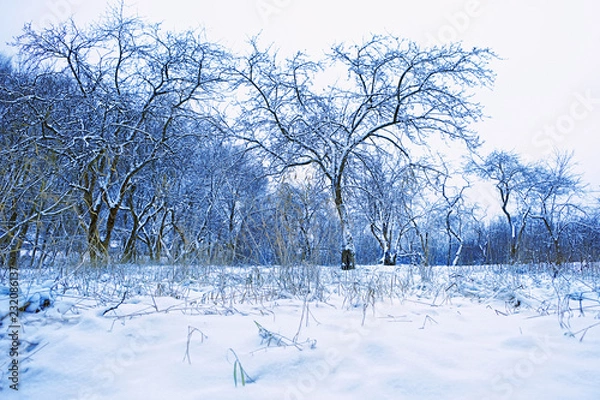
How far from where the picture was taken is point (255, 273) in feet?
15.0

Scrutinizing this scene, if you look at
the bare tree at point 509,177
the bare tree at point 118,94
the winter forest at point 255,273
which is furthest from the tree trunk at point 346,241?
the bare tree at point 509,177

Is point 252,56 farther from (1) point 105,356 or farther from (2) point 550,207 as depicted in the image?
(2) point 550,207

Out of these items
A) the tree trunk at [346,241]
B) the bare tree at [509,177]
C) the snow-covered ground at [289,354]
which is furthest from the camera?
the bare tree at [509,177]

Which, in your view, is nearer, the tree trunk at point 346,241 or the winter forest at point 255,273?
the winter forest at point 255,273

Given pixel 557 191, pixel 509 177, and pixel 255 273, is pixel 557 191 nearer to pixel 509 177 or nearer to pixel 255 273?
pixel 509 177

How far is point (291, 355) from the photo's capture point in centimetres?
152

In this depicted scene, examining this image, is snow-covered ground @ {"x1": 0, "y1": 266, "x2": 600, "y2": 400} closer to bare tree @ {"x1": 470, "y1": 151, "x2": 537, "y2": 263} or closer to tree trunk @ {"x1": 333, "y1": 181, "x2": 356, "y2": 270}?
tree trunk @ {"x1": 333, "y1": 181, "x2": 356, "y2": 270}

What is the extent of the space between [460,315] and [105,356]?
7.89 ft

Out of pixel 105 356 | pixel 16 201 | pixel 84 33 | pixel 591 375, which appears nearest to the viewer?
pixel 591 375

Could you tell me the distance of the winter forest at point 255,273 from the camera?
4.57 ft

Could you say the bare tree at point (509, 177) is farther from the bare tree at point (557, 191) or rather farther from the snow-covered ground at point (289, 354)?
the snow-covered ground at point (289, 354)

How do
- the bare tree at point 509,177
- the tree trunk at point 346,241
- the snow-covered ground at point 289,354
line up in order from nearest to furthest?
the snow-covered ground at point 289,354
the tree trunk at point 346,241
the bare tree at point 509,177

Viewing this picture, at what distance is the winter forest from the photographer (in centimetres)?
139

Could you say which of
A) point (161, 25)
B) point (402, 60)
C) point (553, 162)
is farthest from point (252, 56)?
point (553, 162)
